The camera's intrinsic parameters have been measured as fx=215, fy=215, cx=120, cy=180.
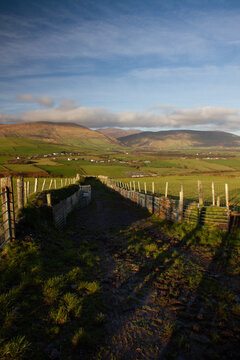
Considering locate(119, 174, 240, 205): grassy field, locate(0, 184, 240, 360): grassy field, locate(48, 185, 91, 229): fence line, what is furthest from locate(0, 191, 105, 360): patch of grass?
locate(119, 174, 240, 205): grassy field

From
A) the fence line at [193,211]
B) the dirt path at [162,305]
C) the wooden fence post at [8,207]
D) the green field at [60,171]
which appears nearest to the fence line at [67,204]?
the dirt path at [162,305]

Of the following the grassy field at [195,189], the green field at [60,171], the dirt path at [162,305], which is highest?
the green field at [60,171]

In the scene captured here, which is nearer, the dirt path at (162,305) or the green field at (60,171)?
the dirt path at (162,305)

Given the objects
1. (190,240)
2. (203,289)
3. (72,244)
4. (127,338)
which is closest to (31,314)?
(127,338)

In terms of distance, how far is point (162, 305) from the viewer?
19.1 feet

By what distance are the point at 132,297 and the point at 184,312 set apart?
4.70ft

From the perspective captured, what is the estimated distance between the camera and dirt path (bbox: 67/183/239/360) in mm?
4340

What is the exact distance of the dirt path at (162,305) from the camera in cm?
434

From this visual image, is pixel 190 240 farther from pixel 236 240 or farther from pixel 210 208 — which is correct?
pixel 210 208

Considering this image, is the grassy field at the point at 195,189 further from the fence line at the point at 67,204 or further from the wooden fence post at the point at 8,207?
the wooden fence post at the point at 8,207

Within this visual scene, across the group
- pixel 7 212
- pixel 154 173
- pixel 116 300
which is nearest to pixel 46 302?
pixel 116 300

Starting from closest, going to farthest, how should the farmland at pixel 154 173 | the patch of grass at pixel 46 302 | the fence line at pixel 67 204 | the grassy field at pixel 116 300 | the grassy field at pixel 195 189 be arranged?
1. the patch of grass at pixel 46 302
2. the grassy field at pixel 116 300
3. the fence line at pixel 67 204
4. the grassy field at pixel 195 189
5. the farmland at pixel 154 173

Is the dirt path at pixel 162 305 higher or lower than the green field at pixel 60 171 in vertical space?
lower

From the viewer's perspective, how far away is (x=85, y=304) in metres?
5.47
